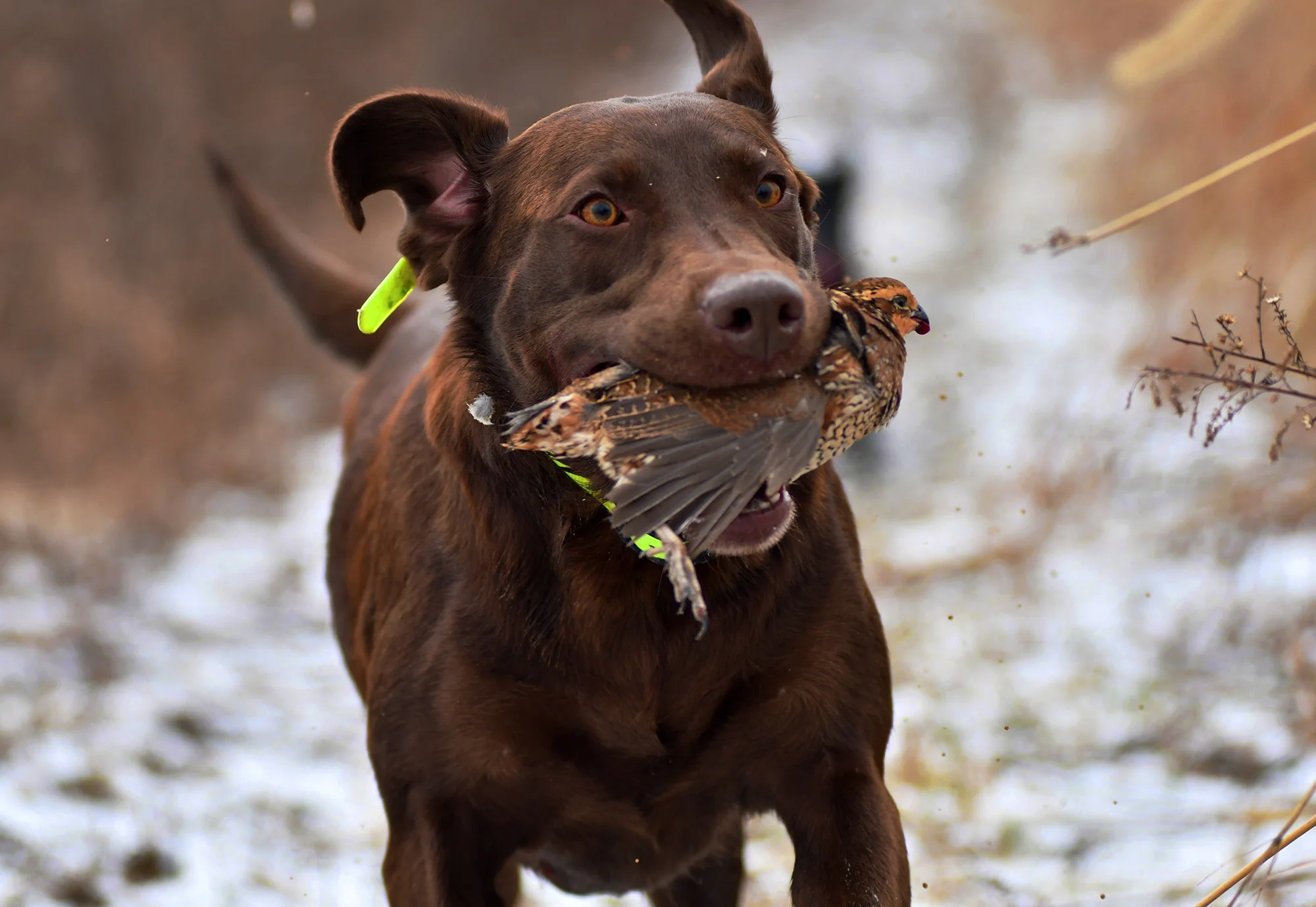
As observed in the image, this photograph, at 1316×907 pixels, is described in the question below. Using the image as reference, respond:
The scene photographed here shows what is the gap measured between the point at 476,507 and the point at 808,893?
907 mm

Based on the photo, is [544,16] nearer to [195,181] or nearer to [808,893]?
[195,181]

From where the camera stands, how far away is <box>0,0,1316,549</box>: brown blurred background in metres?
6.70

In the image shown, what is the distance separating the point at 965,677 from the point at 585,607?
2.88 meters

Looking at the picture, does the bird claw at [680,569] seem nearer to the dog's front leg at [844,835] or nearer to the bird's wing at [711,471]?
the bird's wing at [711,471]

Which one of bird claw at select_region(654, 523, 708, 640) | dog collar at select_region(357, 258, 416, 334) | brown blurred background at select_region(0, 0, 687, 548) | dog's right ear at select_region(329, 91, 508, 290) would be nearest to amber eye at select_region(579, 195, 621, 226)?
dog's right ear at select_region(329, 91, 508, 290)

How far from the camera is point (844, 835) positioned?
258cm

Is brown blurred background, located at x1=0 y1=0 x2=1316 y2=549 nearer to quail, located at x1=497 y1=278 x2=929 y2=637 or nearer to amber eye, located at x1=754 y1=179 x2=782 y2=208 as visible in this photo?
amber eye, located at x1=754 y1=179 x2=782 y2=208

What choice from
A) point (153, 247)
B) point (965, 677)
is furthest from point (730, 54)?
point (153, 247)

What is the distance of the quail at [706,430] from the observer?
215 centimetres

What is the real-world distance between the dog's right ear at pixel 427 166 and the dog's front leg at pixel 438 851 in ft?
3.19

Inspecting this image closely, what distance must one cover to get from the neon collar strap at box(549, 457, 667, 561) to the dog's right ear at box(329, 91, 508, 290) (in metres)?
0.51

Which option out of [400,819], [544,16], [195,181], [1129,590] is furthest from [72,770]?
[544,16]

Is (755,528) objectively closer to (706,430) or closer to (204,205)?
(706,430)

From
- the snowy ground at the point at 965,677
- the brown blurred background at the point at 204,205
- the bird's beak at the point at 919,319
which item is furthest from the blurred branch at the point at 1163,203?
the brown blurred background at the point at 204,205
